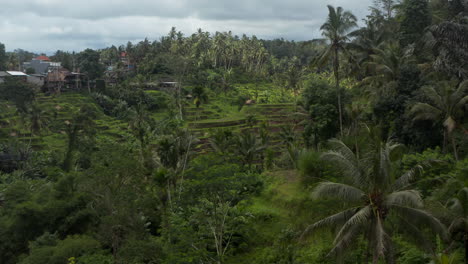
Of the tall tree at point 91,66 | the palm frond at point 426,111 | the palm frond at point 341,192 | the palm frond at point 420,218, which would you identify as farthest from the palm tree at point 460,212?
the tall tree at point 91,66

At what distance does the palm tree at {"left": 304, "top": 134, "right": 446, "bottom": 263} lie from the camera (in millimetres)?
9664

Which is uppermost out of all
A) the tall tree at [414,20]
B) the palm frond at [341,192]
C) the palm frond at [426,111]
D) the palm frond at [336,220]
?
the tall tree at [414,20]

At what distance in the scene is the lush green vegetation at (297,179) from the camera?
35.1 feet

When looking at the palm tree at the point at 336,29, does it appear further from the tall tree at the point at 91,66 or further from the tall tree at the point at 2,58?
the tall tree at the point at 2,58

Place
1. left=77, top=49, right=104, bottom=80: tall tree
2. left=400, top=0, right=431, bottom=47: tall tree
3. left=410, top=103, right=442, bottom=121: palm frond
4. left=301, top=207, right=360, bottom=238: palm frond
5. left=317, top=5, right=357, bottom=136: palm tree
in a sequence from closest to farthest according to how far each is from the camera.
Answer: left=301, top=207, right=360, bottom=238: palm frond → left=410, top=103, right=442, bottom=121: palm frond → left=317, top=5, right=357, bottom=136: palm tree → left=400, top=0, right=431, bottom=47: tall tree → left=77, top=49, right=104, bottom=80: tall tree

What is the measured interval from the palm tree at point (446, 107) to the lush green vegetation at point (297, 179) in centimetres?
7

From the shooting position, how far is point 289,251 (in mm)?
13781

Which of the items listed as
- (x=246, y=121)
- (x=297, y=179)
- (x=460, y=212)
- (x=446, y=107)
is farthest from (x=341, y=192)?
(x=246, y=121)

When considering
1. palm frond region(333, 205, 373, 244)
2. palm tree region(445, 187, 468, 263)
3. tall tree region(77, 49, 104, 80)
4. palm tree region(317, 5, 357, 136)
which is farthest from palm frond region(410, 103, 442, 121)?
tall tree region(77, 49, 104, 80)

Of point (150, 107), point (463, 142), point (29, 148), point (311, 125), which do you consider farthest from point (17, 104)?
point (463, 142)

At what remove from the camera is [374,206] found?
33.3 feet

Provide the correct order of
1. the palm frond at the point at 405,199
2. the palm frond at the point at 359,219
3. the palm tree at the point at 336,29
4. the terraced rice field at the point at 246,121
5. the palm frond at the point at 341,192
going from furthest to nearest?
the terraced rice field at the point at 246,121 < the palm tree at the point at 336,29 < the palm frond at the point at 341,192 < the palm frond at the point at 359,219 < the palm frond at the point at 405,199

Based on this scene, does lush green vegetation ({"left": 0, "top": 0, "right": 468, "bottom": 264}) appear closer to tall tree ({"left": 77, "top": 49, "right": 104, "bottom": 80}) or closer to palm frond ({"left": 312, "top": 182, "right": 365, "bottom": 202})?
palm frond ({"left": 312, "top": 182, "right": 365, "bottom": 202})

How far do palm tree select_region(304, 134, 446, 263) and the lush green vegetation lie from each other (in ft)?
0.11
